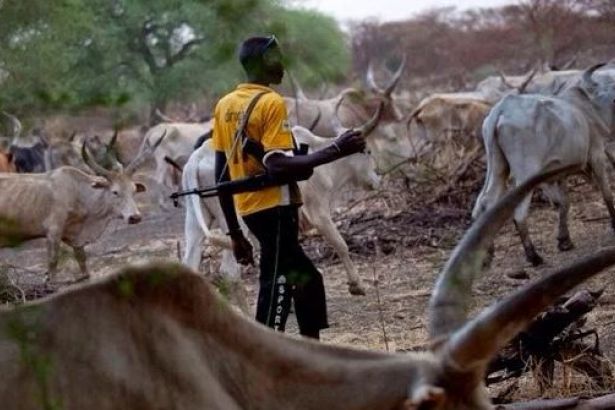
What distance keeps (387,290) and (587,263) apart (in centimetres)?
702

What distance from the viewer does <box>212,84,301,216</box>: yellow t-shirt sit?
20.7 feet

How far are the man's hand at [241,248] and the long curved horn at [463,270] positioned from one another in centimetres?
301

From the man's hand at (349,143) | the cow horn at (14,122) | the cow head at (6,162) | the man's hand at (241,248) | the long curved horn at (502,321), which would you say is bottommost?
the cow head at (6,162)

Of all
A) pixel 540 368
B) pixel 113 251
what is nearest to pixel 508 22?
pixel 113 251

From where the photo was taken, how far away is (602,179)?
11430 millimetres

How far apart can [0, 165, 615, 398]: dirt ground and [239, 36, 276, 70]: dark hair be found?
216 cm

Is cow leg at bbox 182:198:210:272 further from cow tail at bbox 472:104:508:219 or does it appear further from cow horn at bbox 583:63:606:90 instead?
cow horn at bbox 583:63:606:90

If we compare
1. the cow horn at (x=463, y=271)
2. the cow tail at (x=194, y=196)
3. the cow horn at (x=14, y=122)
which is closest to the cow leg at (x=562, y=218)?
the cow tail at (x=194, y=196)

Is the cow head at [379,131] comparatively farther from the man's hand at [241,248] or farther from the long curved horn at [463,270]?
the long curved horn at [463,270]

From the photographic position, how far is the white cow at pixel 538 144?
11195mm

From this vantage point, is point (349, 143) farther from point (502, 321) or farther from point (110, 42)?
point (502, 321)

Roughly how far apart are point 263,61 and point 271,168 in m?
0.51

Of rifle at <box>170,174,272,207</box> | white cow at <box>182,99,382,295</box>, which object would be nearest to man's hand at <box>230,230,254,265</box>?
rifle at <box>170,174,272,207</box>

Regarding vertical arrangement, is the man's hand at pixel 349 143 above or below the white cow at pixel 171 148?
above
